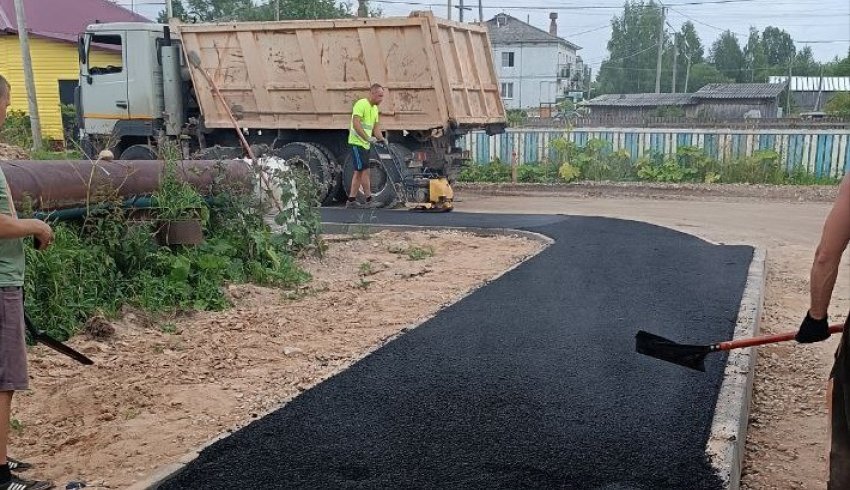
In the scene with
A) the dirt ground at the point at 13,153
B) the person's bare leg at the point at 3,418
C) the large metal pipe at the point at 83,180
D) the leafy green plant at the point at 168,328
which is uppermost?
the large metal pipe at the point at 83,180

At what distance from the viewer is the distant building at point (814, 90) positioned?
51.5m

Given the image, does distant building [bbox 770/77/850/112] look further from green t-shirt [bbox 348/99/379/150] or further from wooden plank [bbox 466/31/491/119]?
green t-shirt [bbox 348/99/379/150]

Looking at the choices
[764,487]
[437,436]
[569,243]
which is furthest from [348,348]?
[569,243]

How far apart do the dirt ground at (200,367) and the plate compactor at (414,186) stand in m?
4.06

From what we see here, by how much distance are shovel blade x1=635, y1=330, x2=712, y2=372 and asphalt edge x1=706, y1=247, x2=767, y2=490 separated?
312 millimetres

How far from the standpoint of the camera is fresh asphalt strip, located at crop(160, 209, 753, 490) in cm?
345

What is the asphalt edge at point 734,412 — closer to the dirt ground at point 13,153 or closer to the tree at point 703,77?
the dirt ground at point 13,153

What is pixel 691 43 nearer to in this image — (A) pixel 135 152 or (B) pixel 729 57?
(B) pixel 729 57

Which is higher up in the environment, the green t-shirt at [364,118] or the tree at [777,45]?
the tree at [777,45]

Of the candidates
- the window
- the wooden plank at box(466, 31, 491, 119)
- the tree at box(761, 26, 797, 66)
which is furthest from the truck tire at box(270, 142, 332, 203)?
the tree at box(761, 26, 797, 66)

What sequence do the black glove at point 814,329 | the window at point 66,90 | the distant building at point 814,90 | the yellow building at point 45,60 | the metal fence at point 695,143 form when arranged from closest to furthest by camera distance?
the black glove at point 814,329
the metal fence at point 695,143
the yellow building at point 45,60
the window at point 66,90
the distant building at point 814,90

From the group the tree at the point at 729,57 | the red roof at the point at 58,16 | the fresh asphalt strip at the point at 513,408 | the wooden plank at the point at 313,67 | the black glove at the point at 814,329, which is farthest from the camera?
the tree at the point at 729,57

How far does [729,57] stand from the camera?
8481 centimetres

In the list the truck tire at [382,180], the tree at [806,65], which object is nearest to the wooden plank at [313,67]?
the truck tire at [382,180]
